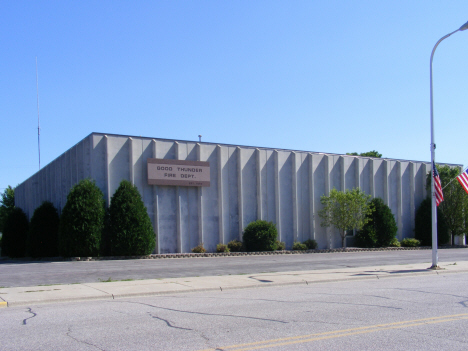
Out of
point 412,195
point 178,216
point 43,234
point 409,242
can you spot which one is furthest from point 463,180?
point 43,234

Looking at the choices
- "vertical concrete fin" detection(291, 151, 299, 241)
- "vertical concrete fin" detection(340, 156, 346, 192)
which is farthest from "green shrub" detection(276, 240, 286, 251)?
"vertical concrete fin" detection(340, 156, 346, 192)

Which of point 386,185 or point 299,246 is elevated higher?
point 386,185

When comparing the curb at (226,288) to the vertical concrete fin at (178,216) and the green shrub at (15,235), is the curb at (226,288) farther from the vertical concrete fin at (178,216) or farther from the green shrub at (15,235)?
the green shrub at (15,235)

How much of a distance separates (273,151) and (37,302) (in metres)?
23.0

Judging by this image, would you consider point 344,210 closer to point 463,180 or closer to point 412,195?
point 412,195

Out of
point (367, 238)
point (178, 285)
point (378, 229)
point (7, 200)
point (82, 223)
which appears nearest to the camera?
point (178, 285)

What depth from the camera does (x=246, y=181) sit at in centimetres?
3111

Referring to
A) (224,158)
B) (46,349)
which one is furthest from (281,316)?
(224,158)

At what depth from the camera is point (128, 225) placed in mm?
25406

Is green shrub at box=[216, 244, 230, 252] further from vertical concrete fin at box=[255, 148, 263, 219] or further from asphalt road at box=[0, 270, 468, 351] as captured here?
asphalt road at box=[0, 270, 468, 351]

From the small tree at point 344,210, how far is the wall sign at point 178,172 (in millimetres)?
9422

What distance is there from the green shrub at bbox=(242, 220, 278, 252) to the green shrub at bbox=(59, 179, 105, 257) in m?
9.38

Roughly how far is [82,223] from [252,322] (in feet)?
59.9

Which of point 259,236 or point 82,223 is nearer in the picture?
point 82,223
